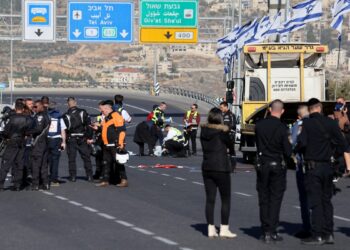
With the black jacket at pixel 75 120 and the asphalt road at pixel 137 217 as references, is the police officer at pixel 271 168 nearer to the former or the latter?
the asphalt road at pixel 137 217

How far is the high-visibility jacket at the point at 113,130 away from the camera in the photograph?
70.7 ft

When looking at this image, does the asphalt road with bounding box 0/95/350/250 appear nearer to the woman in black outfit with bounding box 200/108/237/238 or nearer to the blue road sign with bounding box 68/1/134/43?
the woman in black outfit with bounding box 200/108/237/238

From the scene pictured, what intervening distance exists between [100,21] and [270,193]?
46.4 meters

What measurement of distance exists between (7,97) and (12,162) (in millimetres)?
78694

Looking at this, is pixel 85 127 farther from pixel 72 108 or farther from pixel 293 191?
pixel 293 191

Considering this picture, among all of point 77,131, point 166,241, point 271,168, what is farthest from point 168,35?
point 166,241

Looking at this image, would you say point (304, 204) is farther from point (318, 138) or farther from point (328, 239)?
point (318, 138)

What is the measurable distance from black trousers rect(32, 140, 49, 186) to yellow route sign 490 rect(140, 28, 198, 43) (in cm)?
3817

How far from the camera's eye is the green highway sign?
2319 inches

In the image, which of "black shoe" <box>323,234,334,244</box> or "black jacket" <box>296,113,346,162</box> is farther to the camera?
"black jacket" <box>296,113,346,162</box>

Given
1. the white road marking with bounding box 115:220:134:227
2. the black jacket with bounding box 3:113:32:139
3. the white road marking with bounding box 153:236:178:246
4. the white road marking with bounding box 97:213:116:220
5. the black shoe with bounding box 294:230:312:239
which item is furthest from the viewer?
the black jacket with bounding box 3:113:32:139

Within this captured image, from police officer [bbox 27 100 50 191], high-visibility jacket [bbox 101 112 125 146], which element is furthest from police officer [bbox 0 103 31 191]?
high-visibility jacket [bbox 101 112 125 146]

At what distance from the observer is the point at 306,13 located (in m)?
39.7

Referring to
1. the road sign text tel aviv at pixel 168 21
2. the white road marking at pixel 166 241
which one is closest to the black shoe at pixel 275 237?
the white road marking at pixel 166 241
